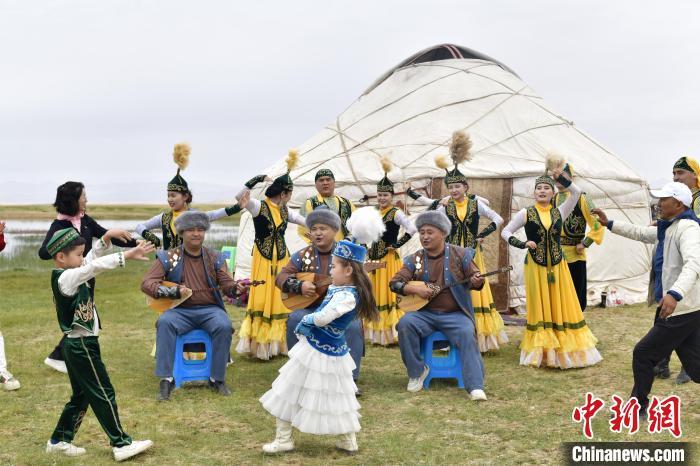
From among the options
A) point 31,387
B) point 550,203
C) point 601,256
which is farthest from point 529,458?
point 601,256

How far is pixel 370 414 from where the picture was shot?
198 inches

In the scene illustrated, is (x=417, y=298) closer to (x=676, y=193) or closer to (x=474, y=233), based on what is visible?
(x=474, y=233)

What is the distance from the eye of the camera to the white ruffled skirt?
403 centimetres

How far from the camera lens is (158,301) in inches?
220

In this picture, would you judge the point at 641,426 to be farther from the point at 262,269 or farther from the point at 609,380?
the point at 262,269

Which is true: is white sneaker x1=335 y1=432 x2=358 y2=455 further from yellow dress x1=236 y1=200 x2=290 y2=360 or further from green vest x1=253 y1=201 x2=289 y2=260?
green vest x1=253 y1=201 x2=289 y2=260

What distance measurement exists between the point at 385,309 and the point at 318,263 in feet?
6.84

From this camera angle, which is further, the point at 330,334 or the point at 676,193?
the point at 676,193

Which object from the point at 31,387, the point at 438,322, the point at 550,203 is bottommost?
the point at 31,387

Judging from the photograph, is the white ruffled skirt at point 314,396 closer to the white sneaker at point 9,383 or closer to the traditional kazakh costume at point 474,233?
the white sneaker at point 9,383

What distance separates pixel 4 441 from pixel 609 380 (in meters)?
4.56

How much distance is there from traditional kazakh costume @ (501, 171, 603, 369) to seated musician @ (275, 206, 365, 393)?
5.86 feet

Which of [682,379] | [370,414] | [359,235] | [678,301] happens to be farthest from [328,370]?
[682,379]

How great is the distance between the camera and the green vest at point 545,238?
630 centimetres
